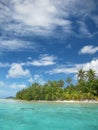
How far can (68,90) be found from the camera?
8269 centimetres

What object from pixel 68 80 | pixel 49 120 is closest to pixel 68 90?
pixel 68 80

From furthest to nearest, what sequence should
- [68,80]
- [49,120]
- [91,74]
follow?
[68,80] < [91,74] < [49,120]

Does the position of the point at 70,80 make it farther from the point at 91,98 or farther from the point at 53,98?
the point at 91,98

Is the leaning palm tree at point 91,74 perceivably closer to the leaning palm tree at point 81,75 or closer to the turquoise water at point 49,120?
the leaning palm tree at point 81,75

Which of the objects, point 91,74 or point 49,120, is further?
point 91,74

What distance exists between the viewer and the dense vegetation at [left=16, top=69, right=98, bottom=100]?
74500mm

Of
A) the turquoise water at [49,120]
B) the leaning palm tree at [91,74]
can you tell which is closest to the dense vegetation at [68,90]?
the leaning palm tree at [91,74]

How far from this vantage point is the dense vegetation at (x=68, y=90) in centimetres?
7450

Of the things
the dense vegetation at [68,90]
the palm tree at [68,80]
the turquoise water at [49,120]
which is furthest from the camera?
the palm tree at [68,80]

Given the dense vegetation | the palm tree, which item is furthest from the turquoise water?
the palm tree

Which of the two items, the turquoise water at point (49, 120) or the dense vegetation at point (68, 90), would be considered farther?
the dense vegetation at point (68, 90)

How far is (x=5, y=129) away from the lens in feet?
65.8

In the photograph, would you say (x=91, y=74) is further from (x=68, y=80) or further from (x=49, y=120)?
(x=49, y=120)

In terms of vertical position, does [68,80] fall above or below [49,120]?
above
